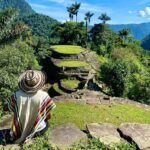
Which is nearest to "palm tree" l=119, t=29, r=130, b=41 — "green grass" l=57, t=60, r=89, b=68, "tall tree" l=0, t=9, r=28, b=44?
"green grass" l=57, t=60, r=89, b=68

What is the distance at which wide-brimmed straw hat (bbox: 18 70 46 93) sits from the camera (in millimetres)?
5418

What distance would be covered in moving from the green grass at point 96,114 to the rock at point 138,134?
271cm

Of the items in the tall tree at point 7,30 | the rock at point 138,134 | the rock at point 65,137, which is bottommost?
the rock at point 138,134

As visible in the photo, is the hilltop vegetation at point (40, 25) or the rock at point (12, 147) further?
the hilltop vegetation at point (40, 25)

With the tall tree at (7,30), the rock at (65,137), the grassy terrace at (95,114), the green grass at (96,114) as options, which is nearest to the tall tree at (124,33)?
the tall tree at (7,30)

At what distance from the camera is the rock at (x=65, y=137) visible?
18.8 feet

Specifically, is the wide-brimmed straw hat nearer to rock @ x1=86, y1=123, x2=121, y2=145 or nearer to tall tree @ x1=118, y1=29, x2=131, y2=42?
rock @ x1=86, y1=123, x2=121, y2=145

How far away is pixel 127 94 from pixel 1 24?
15.5 metres

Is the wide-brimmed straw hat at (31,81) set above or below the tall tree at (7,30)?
below

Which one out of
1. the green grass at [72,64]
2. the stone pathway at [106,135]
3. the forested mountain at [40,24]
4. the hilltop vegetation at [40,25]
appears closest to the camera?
the stone pathway at [106,135]

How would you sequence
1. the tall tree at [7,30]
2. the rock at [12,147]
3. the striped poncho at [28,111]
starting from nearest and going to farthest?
the rock at [12,147]
the striped poncho at [28,111]
the tall tree at [7,30]

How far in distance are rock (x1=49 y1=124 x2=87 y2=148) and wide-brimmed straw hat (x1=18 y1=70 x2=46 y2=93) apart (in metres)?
1.02

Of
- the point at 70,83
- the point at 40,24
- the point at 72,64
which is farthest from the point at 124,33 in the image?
the point at 40,24

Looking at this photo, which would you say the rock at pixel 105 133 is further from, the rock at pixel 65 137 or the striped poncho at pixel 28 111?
the striped poncho at pixel 28 111
